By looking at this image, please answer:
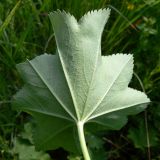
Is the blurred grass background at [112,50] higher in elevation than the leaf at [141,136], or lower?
higher

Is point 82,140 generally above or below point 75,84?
below

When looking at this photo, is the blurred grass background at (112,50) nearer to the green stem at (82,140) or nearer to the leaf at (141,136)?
the leaf at (141,136)

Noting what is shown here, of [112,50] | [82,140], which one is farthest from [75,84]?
[112,50]

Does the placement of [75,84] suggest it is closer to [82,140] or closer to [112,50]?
[82,140]

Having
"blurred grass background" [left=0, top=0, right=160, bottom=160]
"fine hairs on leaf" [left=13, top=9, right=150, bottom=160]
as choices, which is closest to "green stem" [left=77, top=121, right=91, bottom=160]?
"fine hairs on leaf" [left=13, top=9, right=150, bottom=160]

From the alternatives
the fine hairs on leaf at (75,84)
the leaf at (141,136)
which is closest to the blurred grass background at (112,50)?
the leaf at (141,136)

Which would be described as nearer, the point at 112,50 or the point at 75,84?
the point at 75,84

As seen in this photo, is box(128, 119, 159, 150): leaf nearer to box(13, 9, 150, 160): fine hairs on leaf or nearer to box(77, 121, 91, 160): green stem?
box(13, 9, 150, 160): fine hairs on leaf
